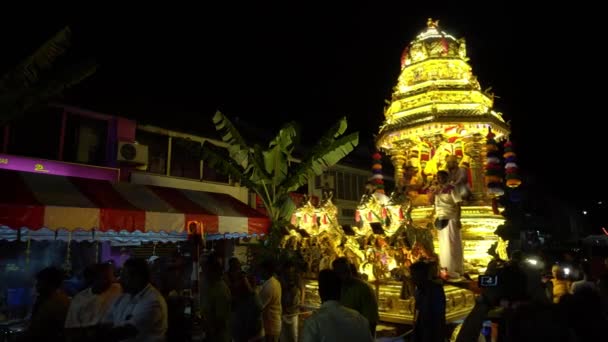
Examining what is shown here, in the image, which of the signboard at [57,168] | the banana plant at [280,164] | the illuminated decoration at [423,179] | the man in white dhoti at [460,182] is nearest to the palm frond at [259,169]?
the banana plant at [280,164]

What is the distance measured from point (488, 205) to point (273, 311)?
6433 mm

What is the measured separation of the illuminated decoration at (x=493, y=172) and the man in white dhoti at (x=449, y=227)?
1622 millimetres

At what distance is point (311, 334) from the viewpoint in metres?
3.00

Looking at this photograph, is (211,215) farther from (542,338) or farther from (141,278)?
(542,338)

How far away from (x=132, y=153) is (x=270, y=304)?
9193mm

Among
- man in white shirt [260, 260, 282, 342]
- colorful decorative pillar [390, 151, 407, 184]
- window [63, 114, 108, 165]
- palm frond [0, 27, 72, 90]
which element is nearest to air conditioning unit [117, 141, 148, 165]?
window [63, 114, 108, 165]

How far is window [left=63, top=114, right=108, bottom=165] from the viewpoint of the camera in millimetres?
12672

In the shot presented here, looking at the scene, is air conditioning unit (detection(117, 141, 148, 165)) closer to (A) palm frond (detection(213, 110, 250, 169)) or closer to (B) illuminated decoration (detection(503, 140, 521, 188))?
(A) palm frond (detection(213, 110, 250, 169))

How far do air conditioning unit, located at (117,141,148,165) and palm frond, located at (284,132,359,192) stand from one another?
5371 mm

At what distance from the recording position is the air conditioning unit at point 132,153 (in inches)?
514

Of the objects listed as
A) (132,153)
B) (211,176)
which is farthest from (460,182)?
(211,176)

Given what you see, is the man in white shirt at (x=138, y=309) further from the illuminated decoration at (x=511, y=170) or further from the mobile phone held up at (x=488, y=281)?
the illuminated decoration at (x=511, y=170)

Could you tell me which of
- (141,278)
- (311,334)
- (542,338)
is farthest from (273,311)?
(542,338)

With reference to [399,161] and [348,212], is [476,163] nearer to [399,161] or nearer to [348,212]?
[399,161]
